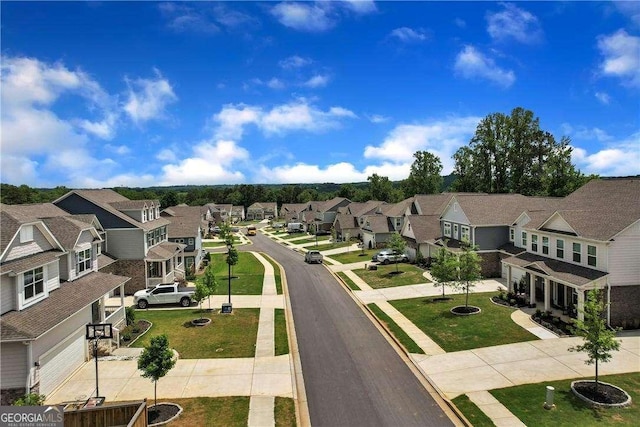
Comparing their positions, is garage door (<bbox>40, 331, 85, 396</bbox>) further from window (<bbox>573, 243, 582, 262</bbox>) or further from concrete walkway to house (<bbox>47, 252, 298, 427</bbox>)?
window (<bbox>573, 243, 582, 262</bbox>)

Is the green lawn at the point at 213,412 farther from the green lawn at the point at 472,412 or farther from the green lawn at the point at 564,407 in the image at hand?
the green lawn at the point at 564,407

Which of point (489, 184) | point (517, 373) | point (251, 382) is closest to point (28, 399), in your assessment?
point (251, 382)

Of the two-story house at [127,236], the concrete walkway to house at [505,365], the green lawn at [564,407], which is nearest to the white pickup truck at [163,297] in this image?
the two-story house at [127,236]

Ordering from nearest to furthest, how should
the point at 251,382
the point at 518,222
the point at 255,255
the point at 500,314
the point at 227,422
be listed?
the point at 227,422 → the point at 251,382 → the point at 500,314 → the point at 518,222 → the point at 255,255

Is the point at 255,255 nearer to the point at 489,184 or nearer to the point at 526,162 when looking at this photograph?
the point at 489,184

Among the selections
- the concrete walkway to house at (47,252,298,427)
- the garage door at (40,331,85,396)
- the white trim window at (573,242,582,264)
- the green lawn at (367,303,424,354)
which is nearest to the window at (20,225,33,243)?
the garage door at (40,331,85,396)
